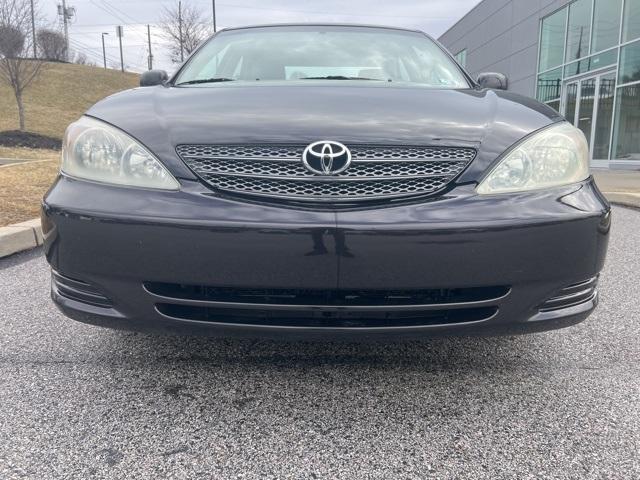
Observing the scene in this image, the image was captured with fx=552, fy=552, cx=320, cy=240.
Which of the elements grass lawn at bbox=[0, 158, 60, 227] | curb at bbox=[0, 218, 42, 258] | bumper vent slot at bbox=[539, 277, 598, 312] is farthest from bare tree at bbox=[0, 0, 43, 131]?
bumper vent slot at bbox=[539, 277, 598, 312]

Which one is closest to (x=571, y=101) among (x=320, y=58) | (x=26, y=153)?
(x=26, y=153)

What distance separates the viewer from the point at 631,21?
1341 cm

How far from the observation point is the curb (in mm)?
3930

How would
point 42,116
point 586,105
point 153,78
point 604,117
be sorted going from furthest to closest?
point 42,116, point 586,105, point 604,117, point 153,78

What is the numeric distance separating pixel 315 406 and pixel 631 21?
15.0 meters

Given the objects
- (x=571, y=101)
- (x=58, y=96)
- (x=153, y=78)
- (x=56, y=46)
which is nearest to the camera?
(x=153, y=78)

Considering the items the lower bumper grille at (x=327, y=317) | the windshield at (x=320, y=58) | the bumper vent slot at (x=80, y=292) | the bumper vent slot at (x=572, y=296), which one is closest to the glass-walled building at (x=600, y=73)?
the windshield at (x=320, y=58)

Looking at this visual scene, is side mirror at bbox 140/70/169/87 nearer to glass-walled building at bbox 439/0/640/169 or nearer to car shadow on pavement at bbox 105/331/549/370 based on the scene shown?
car shadow on pavement at bbox 105/331/549/370

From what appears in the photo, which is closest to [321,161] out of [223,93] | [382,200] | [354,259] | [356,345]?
[382,200]

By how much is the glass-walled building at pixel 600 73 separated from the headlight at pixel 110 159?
46.2ft

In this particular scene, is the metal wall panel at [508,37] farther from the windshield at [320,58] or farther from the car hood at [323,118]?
the car hood at [323,118]

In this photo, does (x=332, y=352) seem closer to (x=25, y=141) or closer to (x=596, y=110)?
(x=25, y=141)

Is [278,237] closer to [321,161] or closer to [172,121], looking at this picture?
[321,161]

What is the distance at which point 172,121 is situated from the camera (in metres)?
1.90
